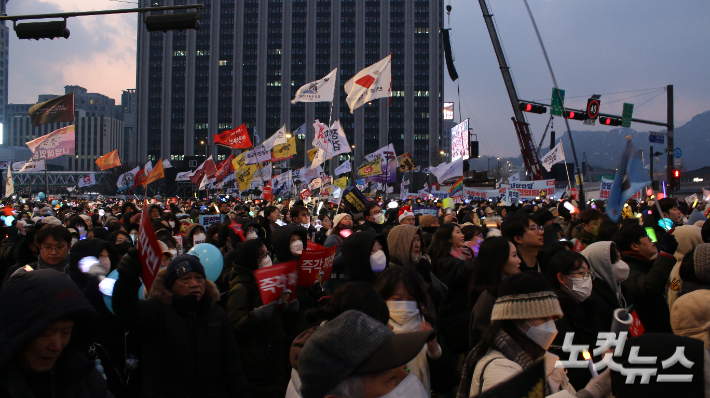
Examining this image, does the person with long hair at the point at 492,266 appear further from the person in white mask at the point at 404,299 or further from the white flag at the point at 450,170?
the white flag at the point at 450,170

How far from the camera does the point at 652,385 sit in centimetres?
217

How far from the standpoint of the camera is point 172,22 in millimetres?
8672

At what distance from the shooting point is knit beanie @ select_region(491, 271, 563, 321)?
241 cm

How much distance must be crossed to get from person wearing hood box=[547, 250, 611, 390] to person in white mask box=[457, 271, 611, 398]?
97 cm

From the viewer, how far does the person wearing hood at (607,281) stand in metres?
3.66

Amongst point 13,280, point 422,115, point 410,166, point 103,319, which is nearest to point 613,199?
point 103,319

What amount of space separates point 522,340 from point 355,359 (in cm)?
112

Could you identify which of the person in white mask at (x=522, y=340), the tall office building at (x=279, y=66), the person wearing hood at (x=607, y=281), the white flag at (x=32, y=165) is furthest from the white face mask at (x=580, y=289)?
the tall office building at (x=279, y=66)

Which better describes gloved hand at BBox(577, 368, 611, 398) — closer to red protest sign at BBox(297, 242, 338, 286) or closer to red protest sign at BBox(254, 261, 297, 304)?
red protest sign at BBox(254, 261, 297, 304)

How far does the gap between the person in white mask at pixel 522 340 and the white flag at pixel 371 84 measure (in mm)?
14115

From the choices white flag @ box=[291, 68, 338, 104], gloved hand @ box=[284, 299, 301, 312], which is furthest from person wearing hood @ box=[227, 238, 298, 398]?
white flag @ box=[291, 68, 338, 104]

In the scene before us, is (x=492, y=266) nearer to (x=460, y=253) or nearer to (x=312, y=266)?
(x=460, y=253)

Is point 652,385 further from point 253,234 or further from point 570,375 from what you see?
point 253,234

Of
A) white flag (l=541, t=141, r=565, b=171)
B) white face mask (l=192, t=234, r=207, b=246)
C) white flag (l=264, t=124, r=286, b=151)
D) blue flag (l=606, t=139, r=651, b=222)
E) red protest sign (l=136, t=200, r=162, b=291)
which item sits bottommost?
white face mask (l=192, t=234, r=207, b=246)
